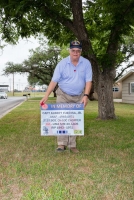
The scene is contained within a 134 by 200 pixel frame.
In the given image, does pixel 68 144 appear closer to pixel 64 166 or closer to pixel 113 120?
pixel 64 166

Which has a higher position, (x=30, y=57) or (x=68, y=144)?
(x=30, y=57)

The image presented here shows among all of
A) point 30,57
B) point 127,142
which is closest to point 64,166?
point 127,142

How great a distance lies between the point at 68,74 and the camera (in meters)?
5.19

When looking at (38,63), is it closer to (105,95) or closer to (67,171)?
(105,95)

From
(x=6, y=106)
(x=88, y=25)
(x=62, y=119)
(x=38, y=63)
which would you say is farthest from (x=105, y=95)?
(x=38, y=63)

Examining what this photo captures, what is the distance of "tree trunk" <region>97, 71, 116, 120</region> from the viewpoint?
11.1 meters

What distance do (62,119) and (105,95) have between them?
6.22 metres

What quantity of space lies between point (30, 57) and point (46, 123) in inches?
→ 1488

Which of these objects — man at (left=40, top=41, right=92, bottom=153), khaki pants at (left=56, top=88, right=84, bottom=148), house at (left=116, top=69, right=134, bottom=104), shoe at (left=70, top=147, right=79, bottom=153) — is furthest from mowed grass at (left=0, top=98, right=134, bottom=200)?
house at (left=116, top=69, right=134, bottom=104)

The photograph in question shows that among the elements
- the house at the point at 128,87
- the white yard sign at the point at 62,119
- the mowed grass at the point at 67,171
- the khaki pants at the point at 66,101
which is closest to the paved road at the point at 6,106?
the mowed grass at the point at 67,171

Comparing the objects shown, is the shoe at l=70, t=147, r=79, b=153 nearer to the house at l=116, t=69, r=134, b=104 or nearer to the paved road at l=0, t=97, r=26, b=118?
the paved road at l=0, t=97, r=26, b=118

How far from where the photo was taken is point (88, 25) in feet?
40.4

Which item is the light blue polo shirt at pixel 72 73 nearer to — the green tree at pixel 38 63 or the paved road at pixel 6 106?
the paved road at pixel 6 106

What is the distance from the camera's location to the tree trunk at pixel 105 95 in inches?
437
